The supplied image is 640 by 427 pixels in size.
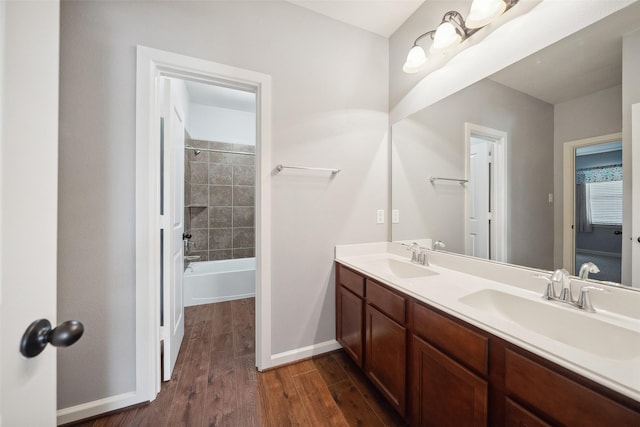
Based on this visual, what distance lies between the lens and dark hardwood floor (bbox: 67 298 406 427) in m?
1.32

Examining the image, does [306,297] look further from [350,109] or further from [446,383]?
[350,109]

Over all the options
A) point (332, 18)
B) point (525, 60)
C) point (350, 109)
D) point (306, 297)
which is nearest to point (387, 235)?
point (306, 297)

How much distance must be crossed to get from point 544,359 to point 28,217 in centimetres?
133

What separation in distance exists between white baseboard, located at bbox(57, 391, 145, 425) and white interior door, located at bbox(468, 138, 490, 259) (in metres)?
2.24

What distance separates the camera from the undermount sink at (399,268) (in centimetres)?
161

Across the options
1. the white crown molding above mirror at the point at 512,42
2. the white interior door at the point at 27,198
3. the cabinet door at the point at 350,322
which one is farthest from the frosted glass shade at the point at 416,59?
the white interior door at the point at 27,198

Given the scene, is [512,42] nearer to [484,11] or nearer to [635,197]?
[484,11]

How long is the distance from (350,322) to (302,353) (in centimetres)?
47

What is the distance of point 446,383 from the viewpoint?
98 centimetres

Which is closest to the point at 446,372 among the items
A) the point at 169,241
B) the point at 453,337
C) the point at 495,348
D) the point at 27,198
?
the point at 453,337

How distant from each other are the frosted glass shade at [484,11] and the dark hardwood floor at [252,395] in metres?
2.25

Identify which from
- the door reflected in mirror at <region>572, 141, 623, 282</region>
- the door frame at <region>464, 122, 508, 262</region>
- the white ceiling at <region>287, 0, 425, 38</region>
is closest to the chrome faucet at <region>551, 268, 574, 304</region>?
the door reflected in mirror at <region>572, 141, 623, 282</region>

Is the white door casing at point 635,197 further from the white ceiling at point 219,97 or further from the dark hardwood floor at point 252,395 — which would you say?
the white ceiling at point 219,97

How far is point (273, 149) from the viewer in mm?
1717
